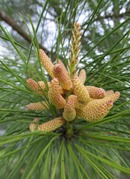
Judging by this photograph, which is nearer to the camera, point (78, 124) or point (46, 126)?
point (46, 126)

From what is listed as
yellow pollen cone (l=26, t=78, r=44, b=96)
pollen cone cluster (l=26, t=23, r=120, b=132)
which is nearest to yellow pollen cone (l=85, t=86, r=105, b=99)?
pollen cone cluster (l=26, t=23, r=120, b=132)

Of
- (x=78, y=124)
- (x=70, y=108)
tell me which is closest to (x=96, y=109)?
(x=70, y=108)

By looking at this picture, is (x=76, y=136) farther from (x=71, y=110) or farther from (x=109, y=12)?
(x=109, y=12)

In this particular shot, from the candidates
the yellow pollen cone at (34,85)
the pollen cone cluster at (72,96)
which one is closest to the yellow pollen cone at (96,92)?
the pollen cone cluster at (72,96)

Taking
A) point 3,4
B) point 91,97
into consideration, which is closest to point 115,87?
point 91,97

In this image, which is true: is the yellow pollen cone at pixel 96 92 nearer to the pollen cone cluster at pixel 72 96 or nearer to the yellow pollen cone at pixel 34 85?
the pollen cone cluster at pixel 72 96

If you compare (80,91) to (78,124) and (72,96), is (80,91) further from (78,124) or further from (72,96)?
(78,124)

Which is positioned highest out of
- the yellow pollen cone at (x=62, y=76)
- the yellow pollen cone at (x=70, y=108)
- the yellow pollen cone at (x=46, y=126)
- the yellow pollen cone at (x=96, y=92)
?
the yellow pollen cone at (x=62, y=76)
